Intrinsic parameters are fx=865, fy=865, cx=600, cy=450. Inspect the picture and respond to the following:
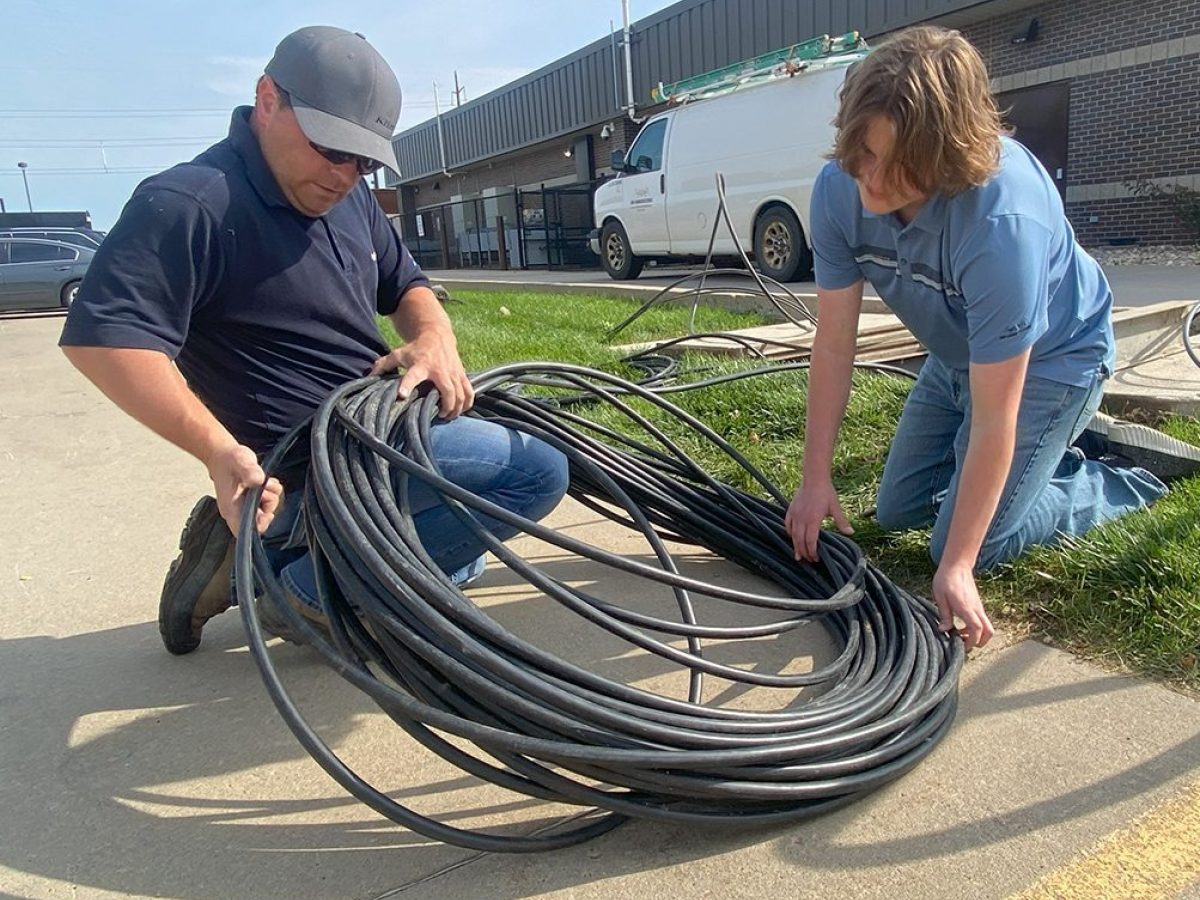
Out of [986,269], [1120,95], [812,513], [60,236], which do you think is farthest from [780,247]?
[60,236]

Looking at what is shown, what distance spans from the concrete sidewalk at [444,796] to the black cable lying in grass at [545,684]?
8cm

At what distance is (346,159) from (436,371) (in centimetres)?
52

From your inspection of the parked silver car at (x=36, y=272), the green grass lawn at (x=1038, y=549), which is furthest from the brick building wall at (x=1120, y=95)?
the parked silver car at (x=36, y=272)

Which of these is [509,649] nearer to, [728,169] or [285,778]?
[285,778]

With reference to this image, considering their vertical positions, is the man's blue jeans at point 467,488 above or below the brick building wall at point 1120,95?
below

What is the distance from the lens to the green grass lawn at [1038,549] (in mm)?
1988

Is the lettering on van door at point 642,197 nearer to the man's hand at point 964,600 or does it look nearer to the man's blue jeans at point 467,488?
the man's blue jeans at point 467,488

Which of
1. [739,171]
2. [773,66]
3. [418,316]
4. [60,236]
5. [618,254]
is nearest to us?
[418,316]

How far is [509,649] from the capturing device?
58.0 inches

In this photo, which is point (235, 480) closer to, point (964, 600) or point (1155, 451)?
point (964, 600)

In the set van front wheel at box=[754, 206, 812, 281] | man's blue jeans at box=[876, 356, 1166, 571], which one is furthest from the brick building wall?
man's blue jeans at box=[876, 356, 1166, 571]

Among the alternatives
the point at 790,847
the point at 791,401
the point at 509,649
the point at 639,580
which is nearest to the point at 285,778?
the point at 509,649

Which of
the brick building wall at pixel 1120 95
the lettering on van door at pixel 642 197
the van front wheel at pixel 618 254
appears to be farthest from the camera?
the van front wheel at pixel 618 254

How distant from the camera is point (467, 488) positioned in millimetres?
2225
